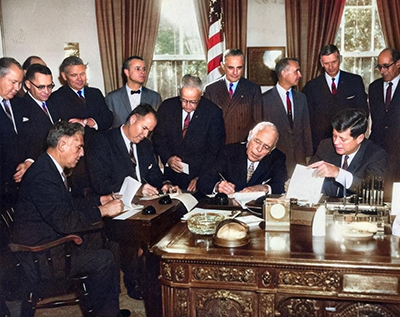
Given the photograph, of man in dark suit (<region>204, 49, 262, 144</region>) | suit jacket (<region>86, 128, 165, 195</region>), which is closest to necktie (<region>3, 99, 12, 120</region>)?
suit jacket (<region>86, 128, 165, 195</region>)

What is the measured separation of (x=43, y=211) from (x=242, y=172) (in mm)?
1709

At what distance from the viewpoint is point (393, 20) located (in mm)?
6496

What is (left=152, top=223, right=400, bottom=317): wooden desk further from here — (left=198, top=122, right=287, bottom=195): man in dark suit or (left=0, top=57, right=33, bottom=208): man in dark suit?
(left=0, top=57, right=33, bottom=208): man in dark suit

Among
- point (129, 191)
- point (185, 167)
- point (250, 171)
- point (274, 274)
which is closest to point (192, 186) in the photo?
point (185, 167)

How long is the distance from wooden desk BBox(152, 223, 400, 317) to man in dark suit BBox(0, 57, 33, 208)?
212 centimetres

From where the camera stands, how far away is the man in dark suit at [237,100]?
5.01 metres

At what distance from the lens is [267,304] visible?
93.4 inches

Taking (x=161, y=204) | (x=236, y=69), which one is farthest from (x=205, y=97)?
(x=161, y=204)

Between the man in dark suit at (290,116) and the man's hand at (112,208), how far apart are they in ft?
7.31

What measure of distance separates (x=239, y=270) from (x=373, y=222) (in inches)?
33.9

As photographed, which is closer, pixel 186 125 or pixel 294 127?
pixel 186 125

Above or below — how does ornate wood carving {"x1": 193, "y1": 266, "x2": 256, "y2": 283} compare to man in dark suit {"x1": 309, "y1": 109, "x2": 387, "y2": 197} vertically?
below

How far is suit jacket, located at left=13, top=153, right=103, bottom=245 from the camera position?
2.97m

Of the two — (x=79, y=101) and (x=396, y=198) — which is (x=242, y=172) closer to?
(x=396, y=198)
